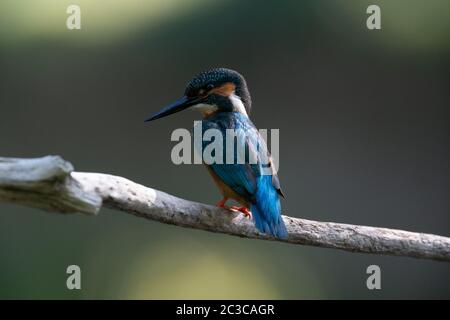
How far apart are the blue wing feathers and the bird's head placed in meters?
0.09

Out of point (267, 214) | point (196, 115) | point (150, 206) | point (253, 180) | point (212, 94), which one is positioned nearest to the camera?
point (150, 206)

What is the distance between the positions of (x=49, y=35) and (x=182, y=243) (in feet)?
5.37

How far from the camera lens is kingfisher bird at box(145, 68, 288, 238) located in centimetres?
223

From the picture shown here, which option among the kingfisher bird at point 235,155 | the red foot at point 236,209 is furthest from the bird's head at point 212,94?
the red foot at point 236,209

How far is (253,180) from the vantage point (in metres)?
2.31

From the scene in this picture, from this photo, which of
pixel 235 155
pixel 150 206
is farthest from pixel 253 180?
pixel 150 206

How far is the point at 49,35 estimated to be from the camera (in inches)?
167

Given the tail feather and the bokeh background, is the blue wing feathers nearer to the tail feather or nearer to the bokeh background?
the tail feather

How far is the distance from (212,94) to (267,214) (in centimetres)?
66

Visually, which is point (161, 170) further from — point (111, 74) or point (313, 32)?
point (313, 32)

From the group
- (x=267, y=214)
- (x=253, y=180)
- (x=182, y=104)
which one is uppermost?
(x=182, y=104)

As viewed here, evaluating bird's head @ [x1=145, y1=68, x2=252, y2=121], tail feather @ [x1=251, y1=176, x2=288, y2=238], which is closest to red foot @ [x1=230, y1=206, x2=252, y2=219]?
tail feather @ [x1=251, y1=176, x2=288, y2=238]

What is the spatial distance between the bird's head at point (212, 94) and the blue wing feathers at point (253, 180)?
87 millimetres

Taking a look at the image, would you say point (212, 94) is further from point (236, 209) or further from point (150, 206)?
point (150, 206)
